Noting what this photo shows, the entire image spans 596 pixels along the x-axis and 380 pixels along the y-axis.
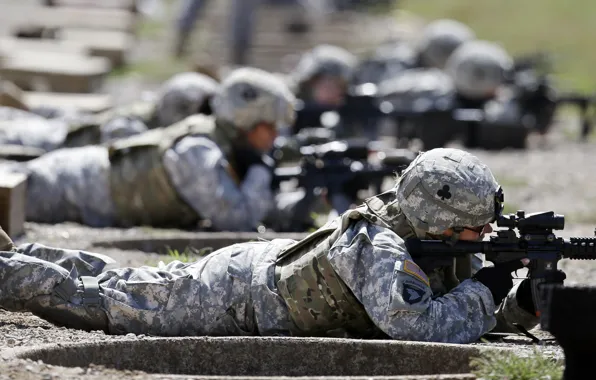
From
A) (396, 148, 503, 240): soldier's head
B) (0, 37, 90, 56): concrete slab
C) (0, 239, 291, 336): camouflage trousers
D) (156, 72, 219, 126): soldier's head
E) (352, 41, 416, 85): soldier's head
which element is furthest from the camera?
(352, 41, 416, 85): soldier's head

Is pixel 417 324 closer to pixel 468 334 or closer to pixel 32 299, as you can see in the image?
pixel 468 334

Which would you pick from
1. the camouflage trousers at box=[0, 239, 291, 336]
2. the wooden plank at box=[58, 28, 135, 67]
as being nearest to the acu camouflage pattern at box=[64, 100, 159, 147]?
the camouflage trousers at box=[0, 239, 291, 336]

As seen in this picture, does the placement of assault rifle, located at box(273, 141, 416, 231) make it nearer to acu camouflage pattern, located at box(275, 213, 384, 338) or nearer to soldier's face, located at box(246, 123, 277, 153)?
soldier's face, located at box(246, 123, 277, 153)

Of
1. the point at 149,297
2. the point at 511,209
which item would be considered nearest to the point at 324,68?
the point at 511,209

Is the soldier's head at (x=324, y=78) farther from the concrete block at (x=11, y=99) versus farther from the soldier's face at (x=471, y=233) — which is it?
the soldier's face at (x=471, y=233)

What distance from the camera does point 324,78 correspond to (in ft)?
57.8

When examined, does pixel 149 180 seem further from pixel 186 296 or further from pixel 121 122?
pixel 186 296

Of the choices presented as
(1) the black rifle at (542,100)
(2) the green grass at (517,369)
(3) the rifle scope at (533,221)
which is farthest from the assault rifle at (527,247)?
(1) the black rifle at (542,100)

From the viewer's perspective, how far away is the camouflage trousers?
6797 millimetres

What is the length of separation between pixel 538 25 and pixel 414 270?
32283mm

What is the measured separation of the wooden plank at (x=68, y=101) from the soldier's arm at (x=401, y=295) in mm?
10968

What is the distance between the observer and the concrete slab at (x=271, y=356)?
6.14 m

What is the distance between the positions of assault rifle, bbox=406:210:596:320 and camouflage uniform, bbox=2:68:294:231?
4665 mm

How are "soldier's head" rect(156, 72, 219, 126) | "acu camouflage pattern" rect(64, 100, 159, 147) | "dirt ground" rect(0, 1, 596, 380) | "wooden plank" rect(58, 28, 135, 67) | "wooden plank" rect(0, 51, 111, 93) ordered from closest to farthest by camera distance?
"dirt ground" rect(0, 1, 596, 380) → "soldier's head" rect(156, 72, 219, 126) → "acu camouflage pattern" rect(64, 100, 159, 147) → "wooden plank" rect(0, 51, 111, 93) → "wooden plank" rect(58, 28, 135, 67)
